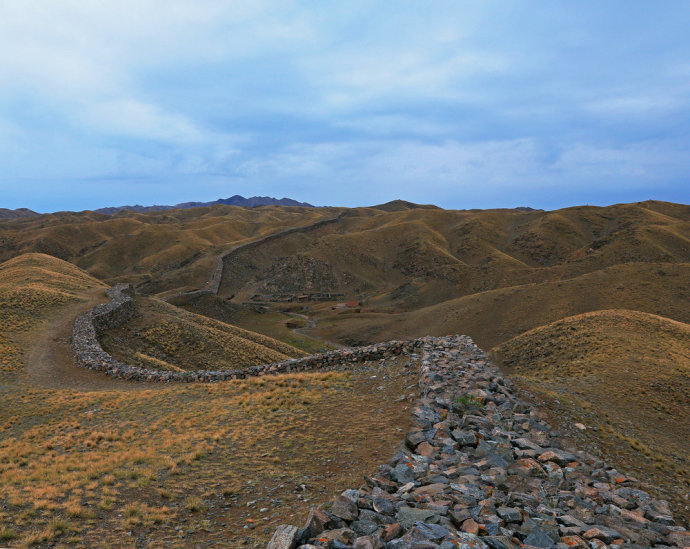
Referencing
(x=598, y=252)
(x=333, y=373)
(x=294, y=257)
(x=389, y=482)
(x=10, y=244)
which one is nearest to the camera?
(x=389, y=482)

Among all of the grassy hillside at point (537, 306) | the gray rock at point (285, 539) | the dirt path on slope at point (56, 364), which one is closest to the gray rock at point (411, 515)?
the gray rock at point (285, 539)

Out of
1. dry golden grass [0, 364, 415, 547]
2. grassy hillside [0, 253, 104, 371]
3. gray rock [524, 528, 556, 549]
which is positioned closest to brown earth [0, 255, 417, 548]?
dry golden grass [0, 364, 415, 547]

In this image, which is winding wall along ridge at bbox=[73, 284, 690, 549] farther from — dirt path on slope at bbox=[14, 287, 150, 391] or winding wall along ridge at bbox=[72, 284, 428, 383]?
dirt path on slope at bbox=[14, 287, 150, 391]

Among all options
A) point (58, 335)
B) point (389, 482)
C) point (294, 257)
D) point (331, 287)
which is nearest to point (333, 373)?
point (389, 482)

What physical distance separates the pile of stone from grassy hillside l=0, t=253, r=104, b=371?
27352mm

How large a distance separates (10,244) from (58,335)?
469ft

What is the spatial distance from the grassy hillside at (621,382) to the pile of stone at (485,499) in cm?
547

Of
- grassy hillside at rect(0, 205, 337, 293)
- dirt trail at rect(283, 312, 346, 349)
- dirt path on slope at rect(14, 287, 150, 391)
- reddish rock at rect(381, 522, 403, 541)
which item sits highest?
grassy hillside at rect(0, 205, 337, 293)

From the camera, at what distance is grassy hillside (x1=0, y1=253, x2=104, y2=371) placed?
2717 cm

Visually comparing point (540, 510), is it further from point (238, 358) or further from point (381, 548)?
point (238, 358)

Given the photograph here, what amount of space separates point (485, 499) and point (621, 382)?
68.0ft

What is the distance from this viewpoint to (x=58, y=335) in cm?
3072

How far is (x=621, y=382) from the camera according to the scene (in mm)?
22547

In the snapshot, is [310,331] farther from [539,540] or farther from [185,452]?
[539,540]
